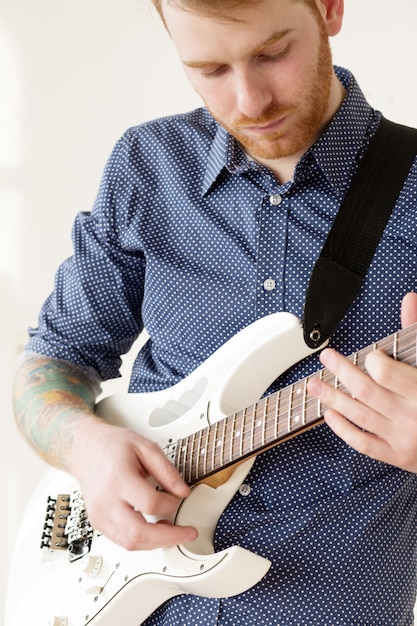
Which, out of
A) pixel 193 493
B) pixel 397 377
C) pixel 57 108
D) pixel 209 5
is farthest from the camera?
pixel 57 108

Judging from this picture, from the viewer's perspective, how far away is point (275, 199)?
113 centimetres

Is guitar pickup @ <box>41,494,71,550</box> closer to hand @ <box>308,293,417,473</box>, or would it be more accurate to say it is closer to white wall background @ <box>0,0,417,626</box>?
hand @ <box>308,293,417,473</box>

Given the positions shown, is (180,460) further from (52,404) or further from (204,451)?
(52,404)

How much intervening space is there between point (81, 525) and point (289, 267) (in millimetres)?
438

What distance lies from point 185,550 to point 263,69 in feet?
1.82

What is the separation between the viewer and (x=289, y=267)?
43.9 inches

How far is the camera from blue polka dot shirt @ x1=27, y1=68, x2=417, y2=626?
42.3 inches

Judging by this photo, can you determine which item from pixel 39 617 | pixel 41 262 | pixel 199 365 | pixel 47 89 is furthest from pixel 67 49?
pixel 39 617

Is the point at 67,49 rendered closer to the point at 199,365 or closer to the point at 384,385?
the point at 199,365

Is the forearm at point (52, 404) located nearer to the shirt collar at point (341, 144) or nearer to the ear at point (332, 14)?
the shirt collar at point (341, 144)

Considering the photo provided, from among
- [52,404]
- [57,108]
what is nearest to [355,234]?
[52,404]

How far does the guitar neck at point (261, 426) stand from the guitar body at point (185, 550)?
0.02 metres

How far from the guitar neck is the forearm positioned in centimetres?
17

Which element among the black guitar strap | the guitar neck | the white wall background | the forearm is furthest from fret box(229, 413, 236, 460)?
the white wall background
